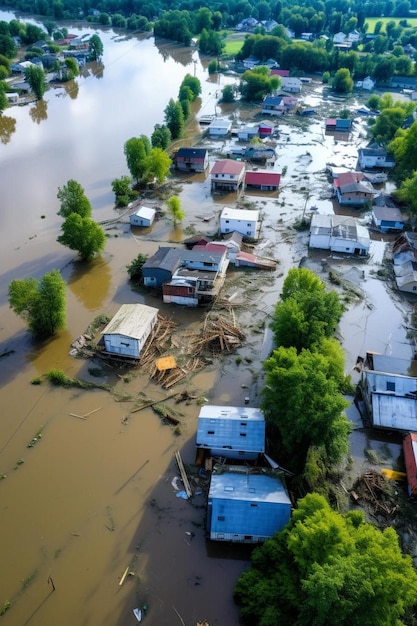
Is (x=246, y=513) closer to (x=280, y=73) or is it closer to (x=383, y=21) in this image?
(x=280, y=73)

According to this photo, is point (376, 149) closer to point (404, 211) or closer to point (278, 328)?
point (404, 211)

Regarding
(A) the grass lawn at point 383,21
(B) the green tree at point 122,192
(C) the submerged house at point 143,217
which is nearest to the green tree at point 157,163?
(B) the green tree at point 122,192

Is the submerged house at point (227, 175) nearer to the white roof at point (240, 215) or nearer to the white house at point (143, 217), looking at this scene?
the white roof at point (240, 215)

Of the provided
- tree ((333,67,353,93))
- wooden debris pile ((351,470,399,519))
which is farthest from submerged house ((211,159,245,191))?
tree ((333,67,353,93))

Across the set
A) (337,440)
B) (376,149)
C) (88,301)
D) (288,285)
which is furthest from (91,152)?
(337,440)

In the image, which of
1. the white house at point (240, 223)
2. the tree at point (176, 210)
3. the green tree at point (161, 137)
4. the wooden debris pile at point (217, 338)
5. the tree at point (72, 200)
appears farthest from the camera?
the green tree at point (161, 137)
